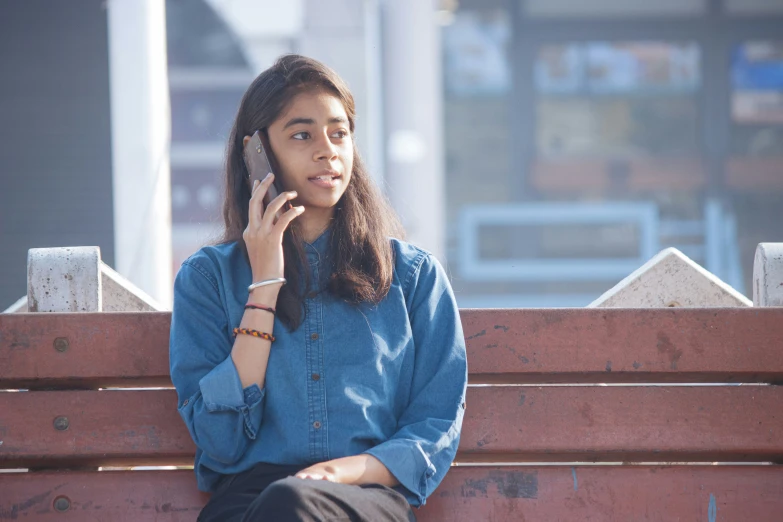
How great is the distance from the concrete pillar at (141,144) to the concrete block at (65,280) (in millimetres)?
2868

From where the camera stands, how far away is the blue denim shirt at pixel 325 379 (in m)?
2.41

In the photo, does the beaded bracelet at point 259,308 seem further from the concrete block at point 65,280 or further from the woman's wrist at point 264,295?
the concrete block at point 65,280

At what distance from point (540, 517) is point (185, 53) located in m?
10.8

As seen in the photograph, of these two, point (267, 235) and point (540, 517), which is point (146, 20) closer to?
point (267, 235)

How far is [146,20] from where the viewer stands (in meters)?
5.95

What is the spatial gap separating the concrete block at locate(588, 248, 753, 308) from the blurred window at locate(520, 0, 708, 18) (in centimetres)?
1359

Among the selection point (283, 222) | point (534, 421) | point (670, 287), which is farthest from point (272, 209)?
point (670, 287)

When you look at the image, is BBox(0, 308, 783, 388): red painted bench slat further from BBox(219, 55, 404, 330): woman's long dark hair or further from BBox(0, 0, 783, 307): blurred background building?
BBox(0, 0, 783, 307): blurred background building

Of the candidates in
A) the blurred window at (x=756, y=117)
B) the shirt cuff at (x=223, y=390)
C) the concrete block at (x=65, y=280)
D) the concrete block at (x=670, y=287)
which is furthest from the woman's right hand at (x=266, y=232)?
the blurred window at (x=756, y=117)

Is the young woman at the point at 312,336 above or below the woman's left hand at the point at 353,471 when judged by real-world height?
above

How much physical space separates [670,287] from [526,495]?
2.87 ft

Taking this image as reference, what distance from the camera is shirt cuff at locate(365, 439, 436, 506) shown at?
94.3 inches

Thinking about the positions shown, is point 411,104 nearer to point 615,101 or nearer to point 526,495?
A: point 615,101

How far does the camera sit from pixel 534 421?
9.07 ft
